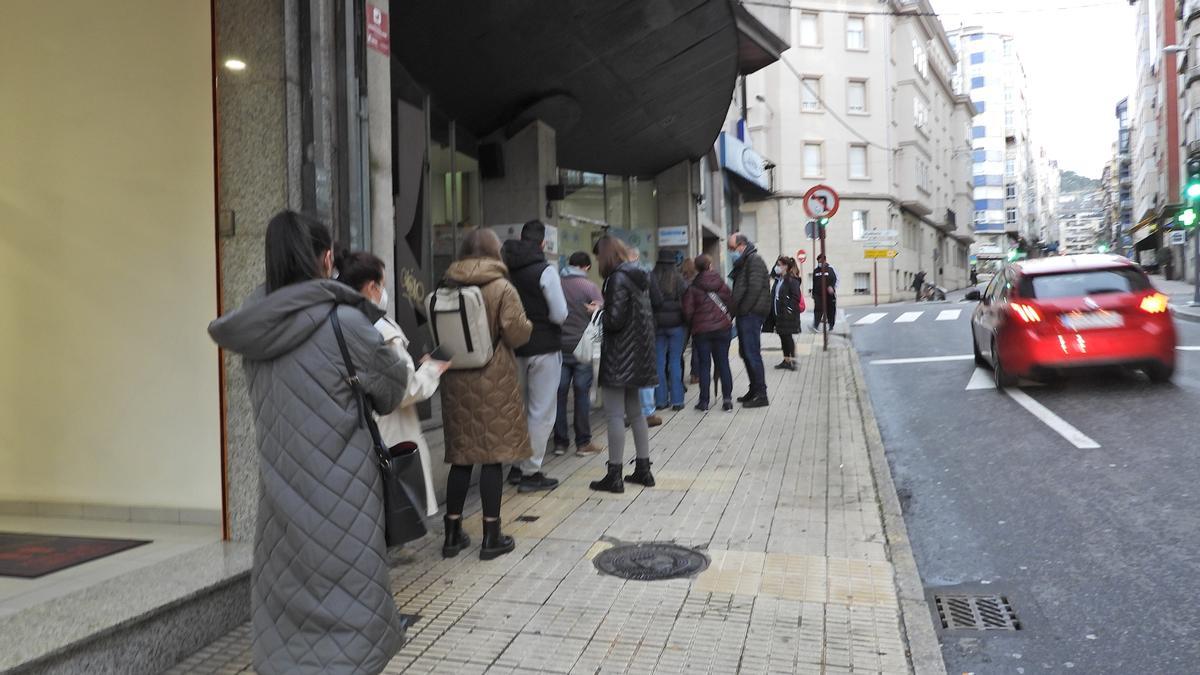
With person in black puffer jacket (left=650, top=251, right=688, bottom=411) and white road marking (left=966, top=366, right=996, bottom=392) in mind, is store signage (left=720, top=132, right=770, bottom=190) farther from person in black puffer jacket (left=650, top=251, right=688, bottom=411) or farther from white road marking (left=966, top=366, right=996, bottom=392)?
person in black puffer jacket (left=650, top=251, right=688, bottom=411)

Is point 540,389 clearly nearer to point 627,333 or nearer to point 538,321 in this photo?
point 538,321

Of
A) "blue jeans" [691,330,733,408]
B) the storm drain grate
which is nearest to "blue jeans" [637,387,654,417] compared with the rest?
"blue jeans" [691,330,733,408]

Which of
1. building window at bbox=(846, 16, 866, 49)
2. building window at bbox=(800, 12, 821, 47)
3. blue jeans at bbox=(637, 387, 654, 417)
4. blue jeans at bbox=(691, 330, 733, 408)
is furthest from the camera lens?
building window at bbox=(846, 16, 866, 49)

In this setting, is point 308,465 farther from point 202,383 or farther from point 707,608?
point 202,383

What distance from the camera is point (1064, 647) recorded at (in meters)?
3.71

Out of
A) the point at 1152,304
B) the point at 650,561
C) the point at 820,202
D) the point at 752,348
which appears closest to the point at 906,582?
the point at 650,561

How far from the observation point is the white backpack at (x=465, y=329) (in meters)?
4.75

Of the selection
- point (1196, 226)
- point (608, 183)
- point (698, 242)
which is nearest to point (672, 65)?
point (608, 183)

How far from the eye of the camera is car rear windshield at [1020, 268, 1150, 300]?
937 cm

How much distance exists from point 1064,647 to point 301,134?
431cm

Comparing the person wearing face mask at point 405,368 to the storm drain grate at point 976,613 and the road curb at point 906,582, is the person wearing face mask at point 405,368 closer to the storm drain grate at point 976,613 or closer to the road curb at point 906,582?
the road curb at point 906,582

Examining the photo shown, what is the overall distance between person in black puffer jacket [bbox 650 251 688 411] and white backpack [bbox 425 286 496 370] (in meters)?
4.34

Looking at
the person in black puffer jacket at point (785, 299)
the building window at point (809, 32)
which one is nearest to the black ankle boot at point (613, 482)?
the person in black puffer jacket at point (785, 299)

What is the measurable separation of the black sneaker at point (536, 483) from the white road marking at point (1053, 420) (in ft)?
14.2
